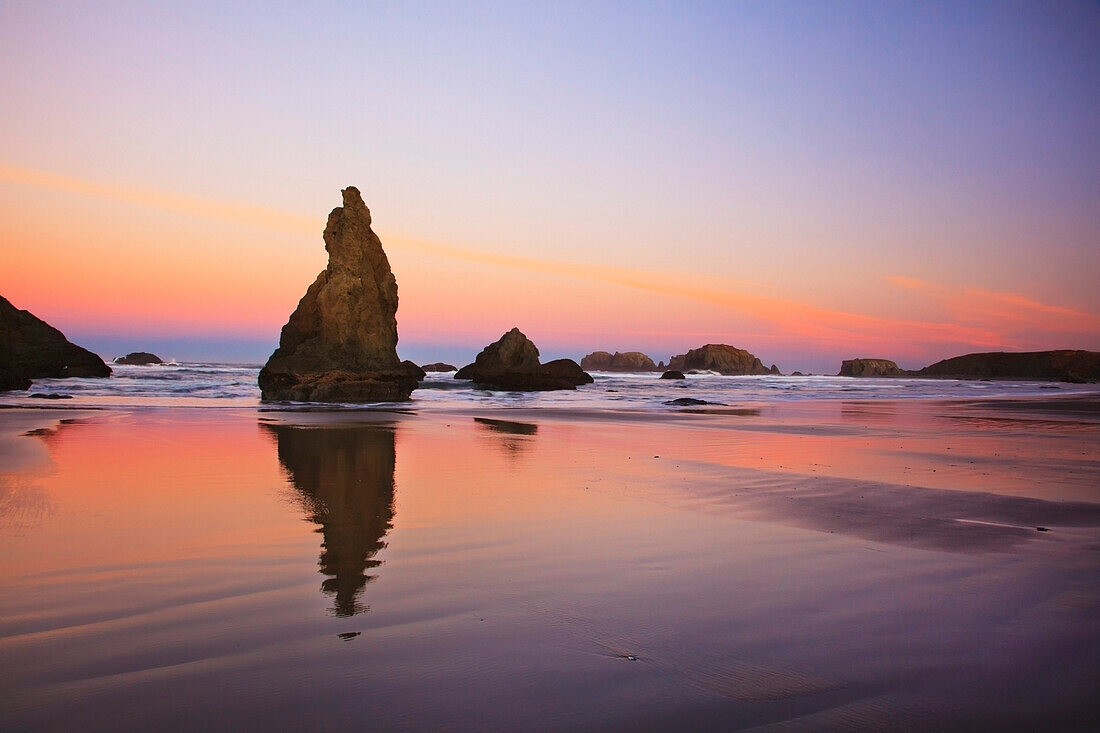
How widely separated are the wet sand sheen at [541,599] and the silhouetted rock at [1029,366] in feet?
290

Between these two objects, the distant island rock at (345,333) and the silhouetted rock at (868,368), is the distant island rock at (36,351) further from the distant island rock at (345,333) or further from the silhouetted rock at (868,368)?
the silhouetted rock at (868,368)

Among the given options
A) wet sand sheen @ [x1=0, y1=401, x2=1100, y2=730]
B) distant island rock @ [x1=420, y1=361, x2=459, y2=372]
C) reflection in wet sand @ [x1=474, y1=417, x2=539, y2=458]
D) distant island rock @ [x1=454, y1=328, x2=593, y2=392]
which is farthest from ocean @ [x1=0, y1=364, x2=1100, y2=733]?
distant island rock @ [x1=420, y1=361, x2=459, y2=372]

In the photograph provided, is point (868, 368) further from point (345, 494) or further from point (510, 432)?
point (345, 494)

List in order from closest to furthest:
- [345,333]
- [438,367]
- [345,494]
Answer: [345,494], [345,333], [438,367]

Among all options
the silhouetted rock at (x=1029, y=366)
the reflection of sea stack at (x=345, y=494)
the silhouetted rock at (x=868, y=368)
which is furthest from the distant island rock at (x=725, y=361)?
the reflection of sea stack at (x=345, y=494)

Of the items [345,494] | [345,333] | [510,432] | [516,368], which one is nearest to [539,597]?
[345,494]

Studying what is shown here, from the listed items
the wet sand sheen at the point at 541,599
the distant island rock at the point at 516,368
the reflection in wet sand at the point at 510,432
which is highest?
the distant island rock at the point at 516,368

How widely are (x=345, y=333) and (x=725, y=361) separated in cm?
8222

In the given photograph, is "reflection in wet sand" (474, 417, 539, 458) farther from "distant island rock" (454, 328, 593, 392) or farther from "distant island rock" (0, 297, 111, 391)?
"distant island rock" (0, 297, 111, 391)

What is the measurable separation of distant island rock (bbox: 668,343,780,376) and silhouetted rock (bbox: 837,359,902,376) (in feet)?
35.1

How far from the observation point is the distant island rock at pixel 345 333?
27234mm

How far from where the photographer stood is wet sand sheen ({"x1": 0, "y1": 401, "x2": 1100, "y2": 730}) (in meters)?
2.69

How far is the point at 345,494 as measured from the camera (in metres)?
7.38

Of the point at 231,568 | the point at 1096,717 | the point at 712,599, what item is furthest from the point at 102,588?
the point at 1096,717
